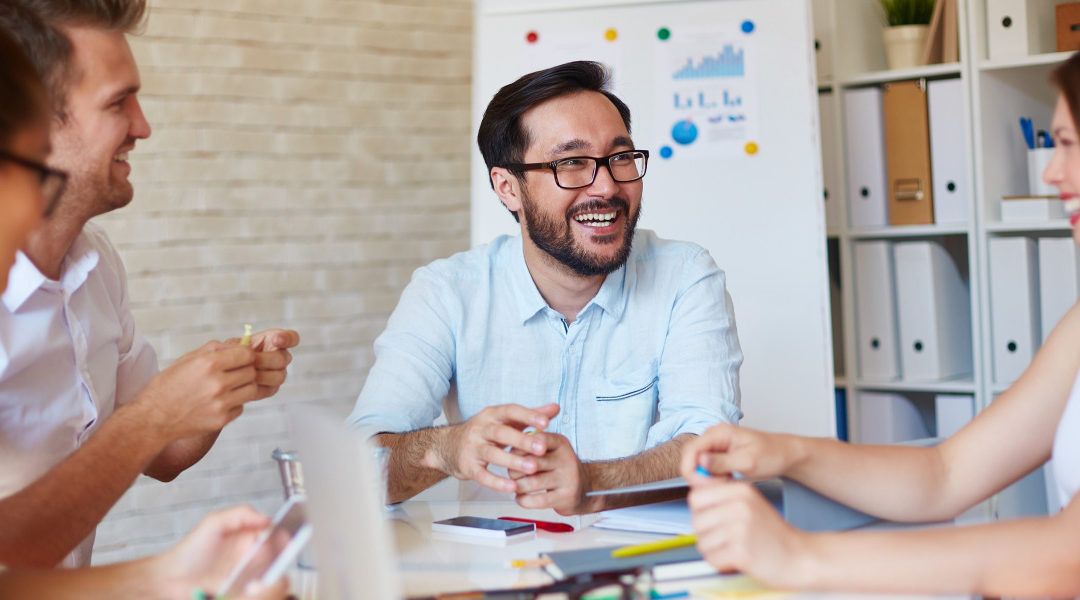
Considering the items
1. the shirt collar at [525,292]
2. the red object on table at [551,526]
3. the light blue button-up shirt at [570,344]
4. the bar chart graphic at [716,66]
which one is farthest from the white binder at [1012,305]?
the red object on table at [551,526]

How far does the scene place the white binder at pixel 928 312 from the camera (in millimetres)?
2900

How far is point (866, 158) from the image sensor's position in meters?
2.96

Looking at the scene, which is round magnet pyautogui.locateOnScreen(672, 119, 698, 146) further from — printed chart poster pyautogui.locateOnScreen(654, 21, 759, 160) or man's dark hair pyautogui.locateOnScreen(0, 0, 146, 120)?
man's dark hair pyautogui.locateOnScreen(0, 0, 146, 120)

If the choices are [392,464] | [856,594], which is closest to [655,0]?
[392,464]

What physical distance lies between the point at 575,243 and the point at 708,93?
3.30 feet

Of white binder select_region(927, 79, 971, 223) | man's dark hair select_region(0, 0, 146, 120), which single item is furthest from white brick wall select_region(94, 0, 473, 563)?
white binder select_region(927, 79, 971, 223)

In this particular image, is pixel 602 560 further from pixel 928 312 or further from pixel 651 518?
pixel 928 312

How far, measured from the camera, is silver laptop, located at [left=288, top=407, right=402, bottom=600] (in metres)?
0.74

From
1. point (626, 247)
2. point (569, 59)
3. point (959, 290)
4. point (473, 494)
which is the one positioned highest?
point (569, 59)

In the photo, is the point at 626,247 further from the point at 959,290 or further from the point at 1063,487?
the point at 959,290

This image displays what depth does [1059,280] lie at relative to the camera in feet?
8.84

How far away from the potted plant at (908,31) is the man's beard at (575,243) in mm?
1295

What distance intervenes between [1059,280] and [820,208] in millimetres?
609

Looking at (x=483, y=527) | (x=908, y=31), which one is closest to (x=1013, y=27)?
(x=908, y=31)
